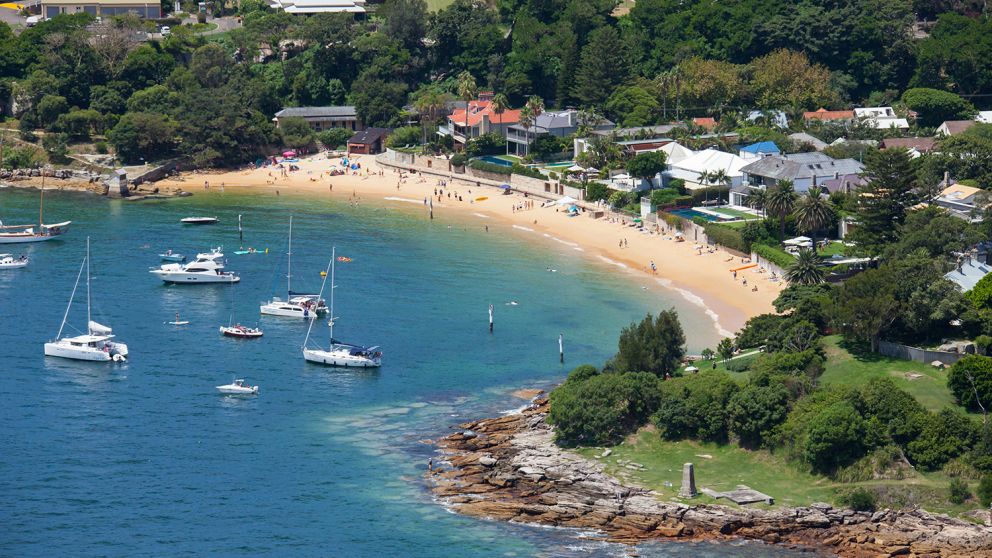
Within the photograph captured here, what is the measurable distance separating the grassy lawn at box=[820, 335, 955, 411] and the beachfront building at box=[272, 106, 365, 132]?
104 m

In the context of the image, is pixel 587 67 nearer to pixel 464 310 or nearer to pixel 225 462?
pixel 464 310

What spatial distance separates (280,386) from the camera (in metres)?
98.3

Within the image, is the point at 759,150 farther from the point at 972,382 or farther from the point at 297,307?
the point at 972,382

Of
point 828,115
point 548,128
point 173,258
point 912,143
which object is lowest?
point 173,258

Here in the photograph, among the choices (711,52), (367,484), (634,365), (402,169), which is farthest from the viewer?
(711,52)

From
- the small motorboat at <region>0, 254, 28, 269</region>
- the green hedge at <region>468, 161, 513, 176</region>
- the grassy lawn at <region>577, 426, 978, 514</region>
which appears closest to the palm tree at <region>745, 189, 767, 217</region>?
the green hedge at <region>468, 161, 513, 176</region>

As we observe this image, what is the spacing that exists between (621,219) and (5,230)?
57372mm

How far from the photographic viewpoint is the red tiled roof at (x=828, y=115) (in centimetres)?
17012

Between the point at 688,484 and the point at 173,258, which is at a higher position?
the point at 173,258

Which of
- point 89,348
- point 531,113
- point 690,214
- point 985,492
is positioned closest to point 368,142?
point 531,113

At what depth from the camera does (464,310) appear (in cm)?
11525

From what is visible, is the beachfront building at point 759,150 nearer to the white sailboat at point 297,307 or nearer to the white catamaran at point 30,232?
the white sailboat at point 297,307

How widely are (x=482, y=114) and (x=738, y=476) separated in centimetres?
9853

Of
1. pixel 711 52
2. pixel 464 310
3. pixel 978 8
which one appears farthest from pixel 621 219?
pixel 978 8
